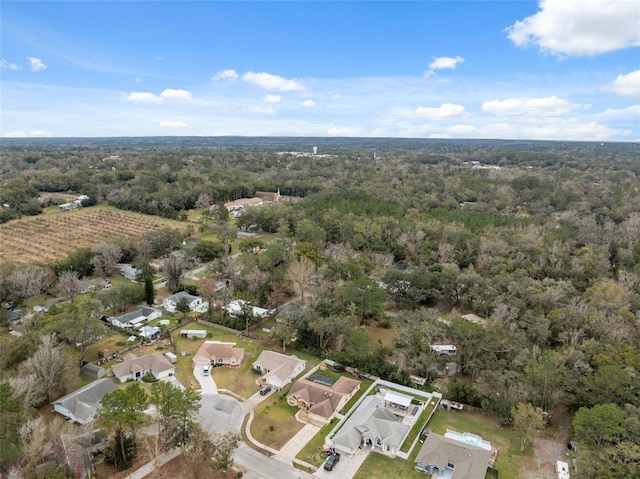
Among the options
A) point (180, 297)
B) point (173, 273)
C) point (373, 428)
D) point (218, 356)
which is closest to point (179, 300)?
point (180, 297)

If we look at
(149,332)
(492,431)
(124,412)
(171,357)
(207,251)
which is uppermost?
(124,412)

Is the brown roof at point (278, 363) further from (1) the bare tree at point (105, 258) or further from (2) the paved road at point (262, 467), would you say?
(1) the bare tree at point (105, 258)

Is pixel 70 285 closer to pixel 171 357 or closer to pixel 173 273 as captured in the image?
pixel 173 273

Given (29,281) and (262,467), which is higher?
(29,281)

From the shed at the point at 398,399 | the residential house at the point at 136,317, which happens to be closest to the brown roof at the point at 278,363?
the shed at the point at 398,399

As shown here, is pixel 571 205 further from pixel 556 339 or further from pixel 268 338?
pixel 268 338

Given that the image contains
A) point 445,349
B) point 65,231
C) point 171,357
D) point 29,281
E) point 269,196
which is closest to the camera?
point 171,357

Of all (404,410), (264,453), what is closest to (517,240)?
(404,410)

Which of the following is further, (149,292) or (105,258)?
(105,258)
